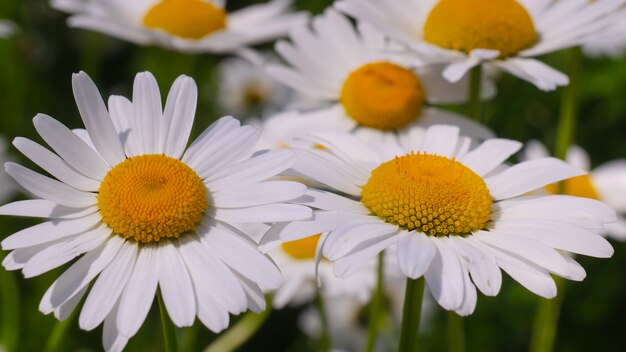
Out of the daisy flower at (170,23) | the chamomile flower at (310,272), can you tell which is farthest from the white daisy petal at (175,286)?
the daisy flower at (170,23)

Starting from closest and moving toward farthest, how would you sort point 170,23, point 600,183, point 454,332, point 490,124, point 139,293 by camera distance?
point 139,293 → point 454,332 → point 170,23 → point 600,183 → point 490,124

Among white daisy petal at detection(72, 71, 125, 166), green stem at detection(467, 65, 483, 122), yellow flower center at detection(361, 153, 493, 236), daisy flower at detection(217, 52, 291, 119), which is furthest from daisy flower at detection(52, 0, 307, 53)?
daisy flower at detection(217, 52, 291, 119)

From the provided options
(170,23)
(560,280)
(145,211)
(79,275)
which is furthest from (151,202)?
(170,23)

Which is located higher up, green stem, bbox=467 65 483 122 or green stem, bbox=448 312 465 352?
green stem, bbox=467 65 483 122

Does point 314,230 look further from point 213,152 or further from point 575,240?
point 575,240

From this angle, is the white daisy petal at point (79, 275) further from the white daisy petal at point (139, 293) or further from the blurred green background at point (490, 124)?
the blurred green background at point (490, 124)

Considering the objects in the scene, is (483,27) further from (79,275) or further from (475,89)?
(79,275)

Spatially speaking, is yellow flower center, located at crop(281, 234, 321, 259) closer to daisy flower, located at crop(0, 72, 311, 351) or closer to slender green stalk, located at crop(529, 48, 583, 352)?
slender green stalk, located at crop(529, 48, 583, 352)

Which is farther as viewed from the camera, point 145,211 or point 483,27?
point 483,27
